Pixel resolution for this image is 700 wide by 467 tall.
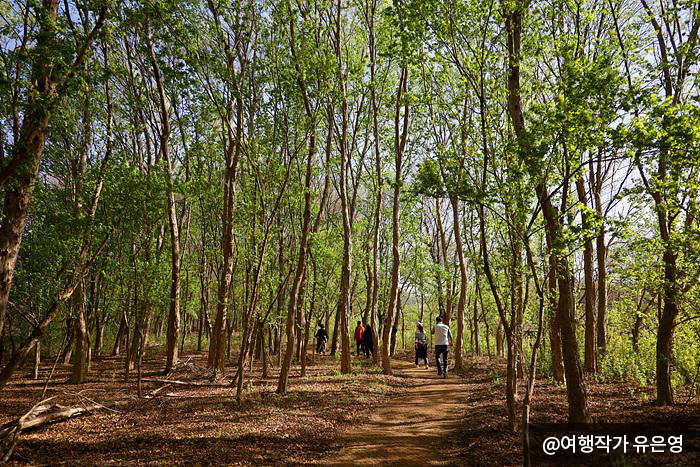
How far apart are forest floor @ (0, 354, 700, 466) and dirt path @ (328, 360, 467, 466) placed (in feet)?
0.07

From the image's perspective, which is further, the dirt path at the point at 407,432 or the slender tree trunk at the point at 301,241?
the slender tree trunk at the point at 301,241

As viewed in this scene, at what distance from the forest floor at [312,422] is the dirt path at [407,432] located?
0.07 ft

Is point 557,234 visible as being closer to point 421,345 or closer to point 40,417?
point 40,417

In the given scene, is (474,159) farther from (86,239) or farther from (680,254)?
(86,239)

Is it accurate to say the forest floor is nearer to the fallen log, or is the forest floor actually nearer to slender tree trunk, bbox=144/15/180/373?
the fallen log

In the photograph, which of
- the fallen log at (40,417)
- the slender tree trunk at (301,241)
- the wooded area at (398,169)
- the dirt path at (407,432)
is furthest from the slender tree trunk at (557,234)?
the fallen log at (40,417)

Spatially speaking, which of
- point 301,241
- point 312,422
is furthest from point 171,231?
point 312,422

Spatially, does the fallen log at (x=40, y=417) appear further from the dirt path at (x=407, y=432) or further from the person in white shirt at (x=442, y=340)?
the person in white shirt at (x=442, y=340)

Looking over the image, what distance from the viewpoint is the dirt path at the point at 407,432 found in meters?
6.55

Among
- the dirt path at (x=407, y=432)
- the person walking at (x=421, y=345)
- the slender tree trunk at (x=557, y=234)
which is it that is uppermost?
the slender tree trunk at (x=557, y=234)

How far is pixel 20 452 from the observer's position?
21.6 feet

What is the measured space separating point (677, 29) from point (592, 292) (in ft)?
23.3

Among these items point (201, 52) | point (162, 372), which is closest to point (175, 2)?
point (201, 52)

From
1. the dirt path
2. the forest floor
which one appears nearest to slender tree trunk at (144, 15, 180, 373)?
the forest floor
